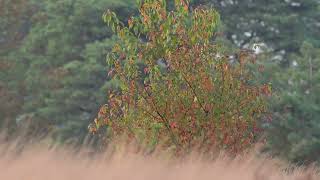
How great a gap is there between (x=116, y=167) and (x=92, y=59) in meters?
24.6

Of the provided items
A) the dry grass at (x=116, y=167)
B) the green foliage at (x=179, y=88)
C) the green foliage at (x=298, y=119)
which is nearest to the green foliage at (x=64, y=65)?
the green foliage at (x=298, y=119)

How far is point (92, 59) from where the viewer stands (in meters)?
32.4

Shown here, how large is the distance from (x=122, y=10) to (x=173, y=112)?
2152cm

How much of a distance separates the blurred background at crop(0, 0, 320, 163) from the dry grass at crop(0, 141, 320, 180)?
15.5 m

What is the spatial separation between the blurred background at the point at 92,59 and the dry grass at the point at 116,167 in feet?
50.7

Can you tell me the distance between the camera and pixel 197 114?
1410cm

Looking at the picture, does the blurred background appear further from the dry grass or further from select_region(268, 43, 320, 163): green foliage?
the dry grass

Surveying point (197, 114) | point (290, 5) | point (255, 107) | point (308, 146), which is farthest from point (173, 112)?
point (290, 5)

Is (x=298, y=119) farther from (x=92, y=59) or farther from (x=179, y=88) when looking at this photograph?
(x=179, y=88)

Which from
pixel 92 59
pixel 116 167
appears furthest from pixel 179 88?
pixel 92 59

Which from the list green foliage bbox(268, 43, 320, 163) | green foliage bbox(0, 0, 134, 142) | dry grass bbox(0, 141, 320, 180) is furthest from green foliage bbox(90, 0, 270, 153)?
green foliage bbox(0, 0, 134, 142)

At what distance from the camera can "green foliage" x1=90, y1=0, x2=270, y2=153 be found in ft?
46.1

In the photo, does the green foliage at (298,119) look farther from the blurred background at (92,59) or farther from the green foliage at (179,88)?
the green foliage at (179,88)

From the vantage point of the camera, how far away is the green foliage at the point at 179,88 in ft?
46.1
